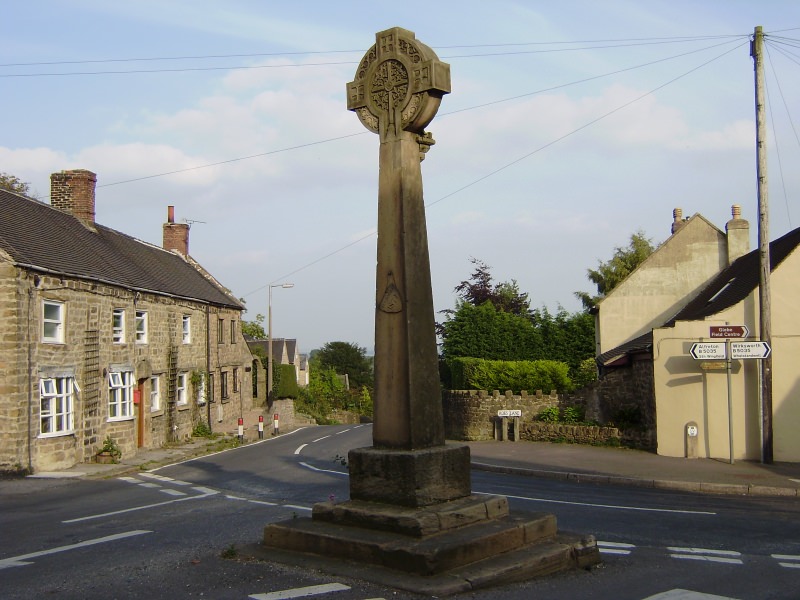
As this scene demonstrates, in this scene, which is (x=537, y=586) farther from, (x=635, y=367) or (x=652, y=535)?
(x=635, y=367)

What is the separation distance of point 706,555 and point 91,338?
1965cm

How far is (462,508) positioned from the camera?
6.67 meters

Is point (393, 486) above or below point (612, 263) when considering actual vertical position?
below

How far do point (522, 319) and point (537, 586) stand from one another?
105ft

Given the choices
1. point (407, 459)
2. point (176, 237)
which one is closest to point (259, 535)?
point (407, 459)

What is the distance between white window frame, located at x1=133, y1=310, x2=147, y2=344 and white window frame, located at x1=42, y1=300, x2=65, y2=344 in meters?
5.13

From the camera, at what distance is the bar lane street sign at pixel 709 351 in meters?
17.7

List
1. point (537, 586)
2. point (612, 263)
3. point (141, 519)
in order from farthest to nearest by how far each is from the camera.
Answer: point (612, 263) < point (141, 519) < point (537, 586)

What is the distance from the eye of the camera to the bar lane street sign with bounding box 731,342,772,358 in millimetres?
17281

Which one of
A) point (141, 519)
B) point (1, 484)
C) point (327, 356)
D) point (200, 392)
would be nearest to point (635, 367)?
point (141, 519)

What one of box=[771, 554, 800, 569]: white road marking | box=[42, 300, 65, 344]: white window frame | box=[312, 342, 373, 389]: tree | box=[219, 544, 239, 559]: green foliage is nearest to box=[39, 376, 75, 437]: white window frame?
box=[42, 300, 65, 344]: white window frame

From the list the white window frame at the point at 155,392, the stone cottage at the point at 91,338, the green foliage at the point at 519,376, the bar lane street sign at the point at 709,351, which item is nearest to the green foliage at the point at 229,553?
the bar lane street sign at the point at 709,351

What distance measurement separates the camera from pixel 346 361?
94062 millimetres

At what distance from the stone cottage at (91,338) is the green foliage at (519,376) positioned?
11301 mm
